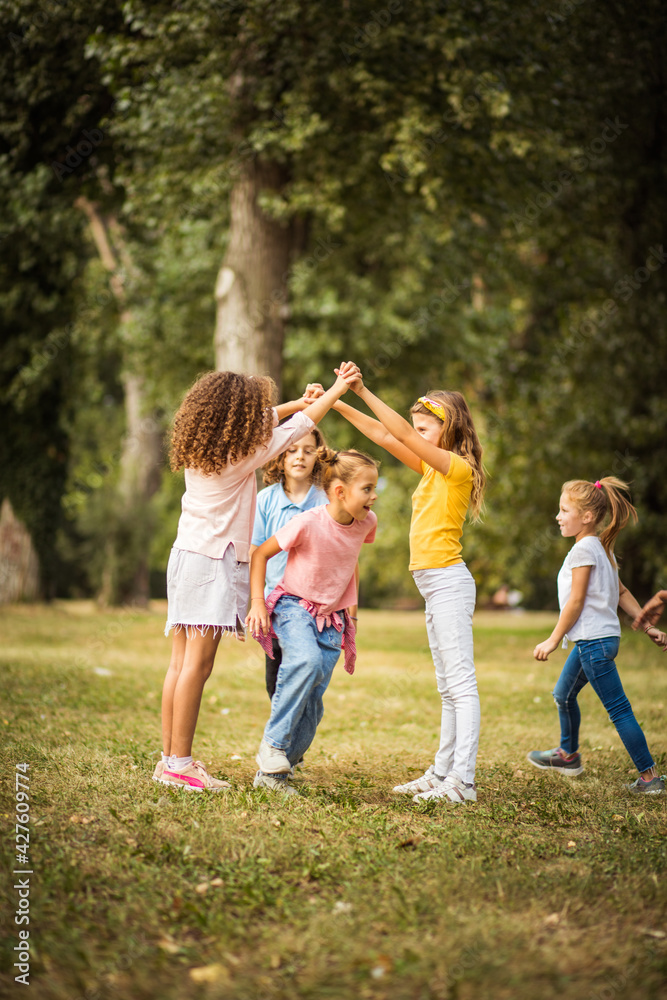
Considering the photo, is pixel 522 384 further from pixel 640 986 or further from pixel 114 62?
pixel 640 986

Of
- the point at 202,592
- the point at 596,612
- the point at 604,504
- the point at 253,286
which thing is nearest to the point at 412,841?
the point at 202,592

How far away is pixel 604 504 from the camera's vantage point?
15.0 feet

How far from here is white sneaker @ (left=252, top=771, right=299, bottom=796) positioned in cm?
399

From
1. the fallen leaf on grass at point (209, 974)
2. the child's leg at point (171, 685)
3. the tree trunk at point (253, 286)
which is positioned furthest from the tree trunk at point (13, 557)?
the fallen leaf on grass at point (209, 974)

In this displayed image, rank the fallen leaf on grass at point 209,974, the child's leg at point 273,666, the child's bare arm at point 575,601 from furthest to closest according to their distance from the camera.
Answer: the child's leg at point 273,666 → the child's bare arm at point 575,601 → the fallen leaf on grass at point 209,974

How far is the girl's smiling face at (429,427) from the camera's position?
14.1 feet

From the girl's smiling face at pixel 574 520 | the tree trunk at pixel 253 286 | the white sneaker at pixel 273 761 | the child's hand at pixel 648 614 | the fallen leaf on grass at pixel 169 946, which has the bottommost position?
the fallen leaf on grass at pixel 169 946

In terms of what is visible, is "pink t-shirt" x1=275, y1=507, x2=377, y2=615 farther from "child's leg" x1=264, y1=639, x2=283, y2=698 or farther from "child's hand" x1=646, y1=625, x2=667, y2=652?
"child's hand" x1=646, y1=625, x2=667, y2=652

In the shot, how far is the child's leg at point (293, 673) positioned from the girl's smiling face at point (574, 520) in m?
1.53

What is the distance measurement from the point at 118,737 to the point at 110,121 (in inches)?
293

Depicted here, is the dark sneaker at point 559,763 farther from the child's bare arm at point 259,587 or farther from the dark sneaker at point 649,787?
the child's bare arm at point 259,587

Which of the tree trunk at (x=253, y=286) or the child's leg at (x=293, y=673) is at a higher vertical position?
the tree trunk at (x=253, y=286)

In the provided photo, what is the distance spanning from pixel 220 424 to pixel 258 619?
961mm

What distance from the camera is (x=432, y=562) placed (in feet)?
13.6
